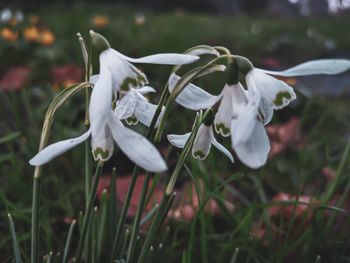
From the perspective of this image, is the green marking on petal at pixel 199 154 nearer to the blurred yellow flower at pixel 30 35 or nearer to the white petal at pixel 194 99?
the white petal at pixel 194 99

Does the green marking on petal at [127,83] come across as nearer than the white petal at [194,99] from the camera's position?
Yes

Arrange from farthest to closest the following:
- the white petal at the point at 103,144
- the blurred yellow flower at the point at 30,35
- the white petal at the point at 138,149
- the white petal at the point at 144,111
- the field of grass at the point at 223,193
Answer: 1. the blurred yellow flower at the point at 30,35
2. the field of grass at the point at 223,193
3. the white petal at the point at 144,111
4. the white petal at the point at 103,144
5. the white petal at the point at 138,149

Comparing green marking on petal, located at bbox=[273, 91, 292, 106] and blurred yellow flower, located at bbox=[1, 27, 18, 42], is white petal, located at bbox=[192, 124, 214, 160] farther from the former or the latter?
blurred yellow flower, located at bbox=[1, 27, 18, 42]

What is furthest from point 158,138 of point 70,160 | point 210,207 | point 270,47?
point 270,47

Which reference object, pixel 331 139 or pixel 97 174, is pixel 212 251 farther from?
pixel 331 139

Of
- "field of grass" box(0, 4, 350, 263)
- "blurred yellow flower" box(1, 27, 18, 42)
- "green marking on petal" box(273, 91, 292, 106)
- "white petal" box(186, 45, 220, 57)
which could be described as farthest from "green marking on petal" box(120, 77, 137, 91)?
"blurred yellow flower" box(1, 27, 18, 42)

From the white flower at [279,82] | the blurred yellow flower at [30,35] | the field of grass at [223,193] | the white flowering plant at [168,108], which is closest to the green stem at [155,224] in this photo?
the white flowering plant at [168,108]

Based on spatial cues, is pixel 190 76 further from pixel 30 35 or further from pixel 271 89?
pixel 30 35
